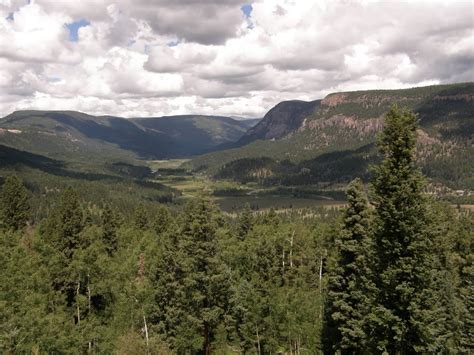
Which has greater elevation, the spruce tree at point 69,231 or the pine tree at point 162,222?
the spruce tree at point 69,231

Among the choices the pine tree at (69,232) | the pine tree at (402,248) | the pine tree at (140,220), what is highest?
the pine tree at (402,248)

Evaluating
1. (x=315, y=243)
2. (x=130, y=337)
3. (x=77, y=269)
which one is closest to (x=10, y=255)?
(x=77, y=269)

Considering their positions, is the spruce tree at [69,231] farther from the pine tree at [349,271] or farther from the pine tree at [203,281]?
the pine tree at [349,271]

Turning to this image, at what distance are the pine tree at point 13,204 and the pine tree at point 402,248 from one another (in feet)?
261

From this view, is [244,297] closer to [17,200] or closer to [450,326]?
[450,326]

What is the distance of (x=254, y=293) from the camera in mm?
52281

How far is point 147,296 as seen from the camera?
165 ft

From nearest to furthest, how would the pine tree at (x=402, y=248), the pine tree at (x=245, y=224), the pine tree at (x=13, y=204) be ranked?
the pine tree at (x=402, y=248), the pine tree at (x=13, y=204), the pine tree at (x=245, y=224)

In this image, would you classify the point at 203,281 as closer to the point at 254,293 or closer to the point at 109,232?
the point at 254,293

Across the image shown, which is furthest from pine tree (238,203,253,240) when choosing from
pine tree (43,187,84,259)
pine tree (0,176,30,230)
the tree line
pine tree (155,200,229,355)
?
pine tree (155,200,229,355)

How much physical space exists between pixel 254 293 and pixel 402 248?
103 feet

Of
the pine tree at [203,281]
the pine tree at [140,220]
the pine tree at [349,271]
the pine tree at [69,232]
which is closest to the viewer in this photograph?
the pine tree at [349,271]

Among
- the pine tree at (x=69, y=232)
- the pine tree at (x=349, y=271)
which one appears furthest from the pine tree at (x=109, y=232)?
the pine tree at (x=349, y=271)

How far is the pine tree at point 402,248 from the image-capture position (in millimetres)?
23156
